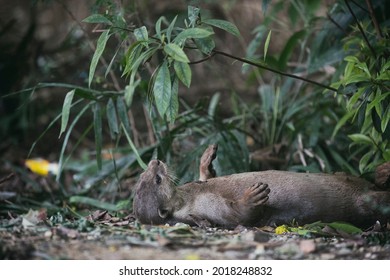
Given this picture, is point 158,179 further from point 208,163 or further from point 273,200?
point 273,200

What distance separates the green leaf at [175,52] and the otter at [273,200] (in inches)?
34.9

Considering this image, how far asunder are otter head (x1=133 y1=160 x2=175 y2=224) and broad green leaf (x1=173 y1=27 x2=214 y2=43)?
89 cm

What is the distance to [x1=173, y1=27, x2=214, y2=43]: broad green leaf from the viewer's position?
130 inches

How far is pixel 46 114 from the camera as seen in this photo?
23.0ft

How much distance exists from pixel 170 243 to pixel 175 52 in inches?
34.5

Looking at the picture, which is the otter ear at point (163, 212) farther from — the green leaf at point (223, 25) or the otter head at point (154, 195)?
the green leaf at point (223, 25)

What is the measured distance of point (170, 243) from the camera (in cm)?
316

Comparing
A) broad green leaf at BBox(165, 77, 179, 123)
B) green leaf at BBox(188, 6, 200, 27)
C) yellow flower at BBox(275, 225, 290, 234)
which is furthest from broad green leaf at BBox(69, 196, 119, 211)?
green leaf at BBox(188, 6, 200, 27)

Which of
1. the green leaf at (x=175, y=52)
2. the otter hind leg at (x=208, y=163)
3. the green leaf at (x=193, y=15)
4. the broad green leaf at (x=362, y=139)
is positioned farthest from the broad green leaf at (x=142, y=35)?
the broad green leaf at (x=362, y=139)

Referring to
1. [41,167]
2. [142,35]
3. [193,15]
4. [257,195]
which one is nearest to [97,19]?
[142,35]

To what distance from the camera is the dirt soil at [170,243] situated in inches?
120

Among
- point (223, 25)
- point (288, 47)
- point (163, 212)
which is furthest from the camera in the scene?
point (288, 47)

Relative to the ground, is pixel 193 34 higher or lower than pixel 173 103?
higher

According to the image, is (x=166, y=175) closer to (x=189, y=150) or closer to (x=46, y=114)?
(x=189, y=150)
